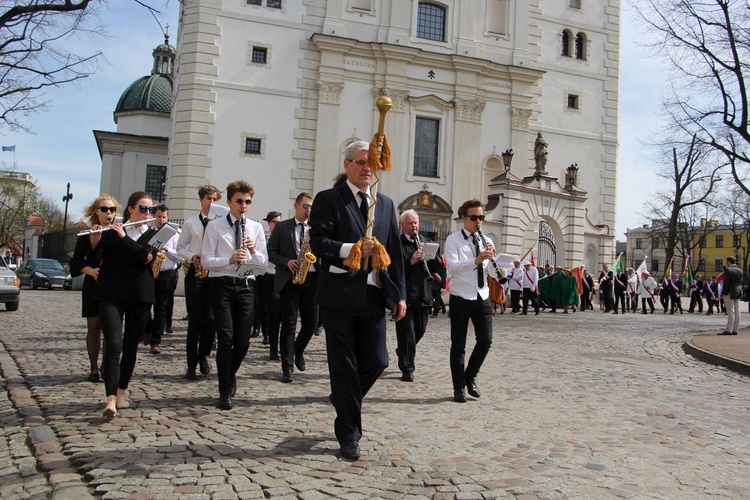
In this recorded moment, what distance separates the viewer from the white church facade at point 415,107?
94.6 feet

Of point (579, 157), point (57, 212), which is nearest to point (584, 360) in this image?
point (579, 157)

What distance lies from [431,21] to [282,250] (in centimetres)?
2639

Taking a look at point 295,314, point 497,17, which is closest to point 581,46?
point 497,17

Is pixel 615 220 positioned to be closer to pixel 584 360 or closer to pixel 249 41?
pixel 249 41

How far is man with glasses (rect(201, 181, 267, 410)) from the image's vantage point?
21.0 ft

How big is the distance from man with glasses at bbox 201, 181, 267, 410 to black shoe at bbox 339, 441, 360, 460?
1.80 m

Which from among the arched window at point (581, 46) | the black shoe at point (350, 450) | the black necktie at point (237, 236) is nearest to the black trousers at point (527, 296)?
the arched window at point (581, 46)

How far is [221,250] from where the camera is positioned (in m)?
6.77

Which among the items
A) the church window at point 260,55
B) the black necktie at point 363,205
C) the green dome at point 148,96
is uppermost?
the green dome at point 148,96

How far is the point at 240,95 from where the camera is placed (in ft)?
96.2

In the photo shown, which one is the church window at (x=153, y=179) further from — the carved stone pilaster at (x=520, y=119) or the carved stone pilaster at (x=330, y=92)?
the carved stone pilaster at (x=520, y=119)

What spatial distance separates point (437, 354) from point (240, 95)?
21210 mm

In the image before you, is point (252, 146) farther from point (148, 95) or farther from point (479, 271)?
point (479, 271)

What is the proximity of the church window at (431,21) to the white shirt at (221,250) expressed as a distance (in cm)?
2737
